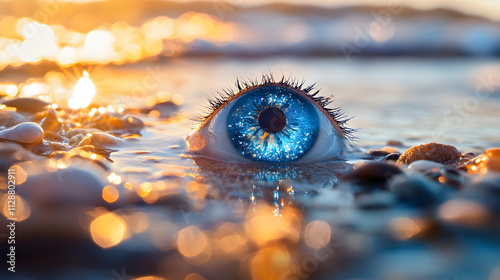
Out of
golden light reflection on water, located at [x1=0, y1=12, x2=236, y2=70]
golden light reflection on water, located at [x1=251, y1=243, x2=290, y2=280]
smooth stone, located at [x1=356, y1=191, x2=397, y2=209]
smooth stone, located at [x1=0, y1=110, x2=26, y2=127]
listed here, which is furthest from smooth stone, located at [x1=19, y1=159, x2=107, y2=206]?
golden light reflection on water, located at [x1=0, y1=12, x2=236, y2=70]

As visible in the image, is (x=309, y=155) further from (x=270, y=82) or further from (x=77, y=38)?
(x=77, y=38)

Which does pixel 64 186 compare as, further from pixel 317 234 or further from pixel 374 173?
pixel 374 173

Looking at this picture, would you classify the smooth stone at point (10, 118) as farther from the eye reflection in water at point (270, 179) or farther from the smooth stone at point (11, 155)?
the eye reflection in water at point (270, 179)

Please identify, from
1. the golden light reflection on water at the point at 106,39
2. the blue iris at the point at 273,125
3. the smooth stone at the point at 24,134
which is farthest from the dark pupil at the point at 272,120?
the golden light reflection on water at the point at 106,39

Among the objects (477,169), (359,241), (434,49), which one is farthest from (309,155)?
(434,49)

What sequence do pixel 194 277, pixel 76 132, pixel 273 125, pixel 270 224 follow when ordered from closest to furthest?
pixel 194 277 → pixel 270 224 → pixel 273 125 → pixel 76 132

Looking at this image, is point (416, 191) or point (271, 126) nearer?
point (416, 191)

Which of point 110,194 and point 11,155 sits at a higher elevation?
point 11,155

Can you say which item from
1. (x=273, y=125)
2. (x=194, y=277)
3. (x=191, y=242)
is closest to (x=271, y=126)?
(x=273, y=125)
